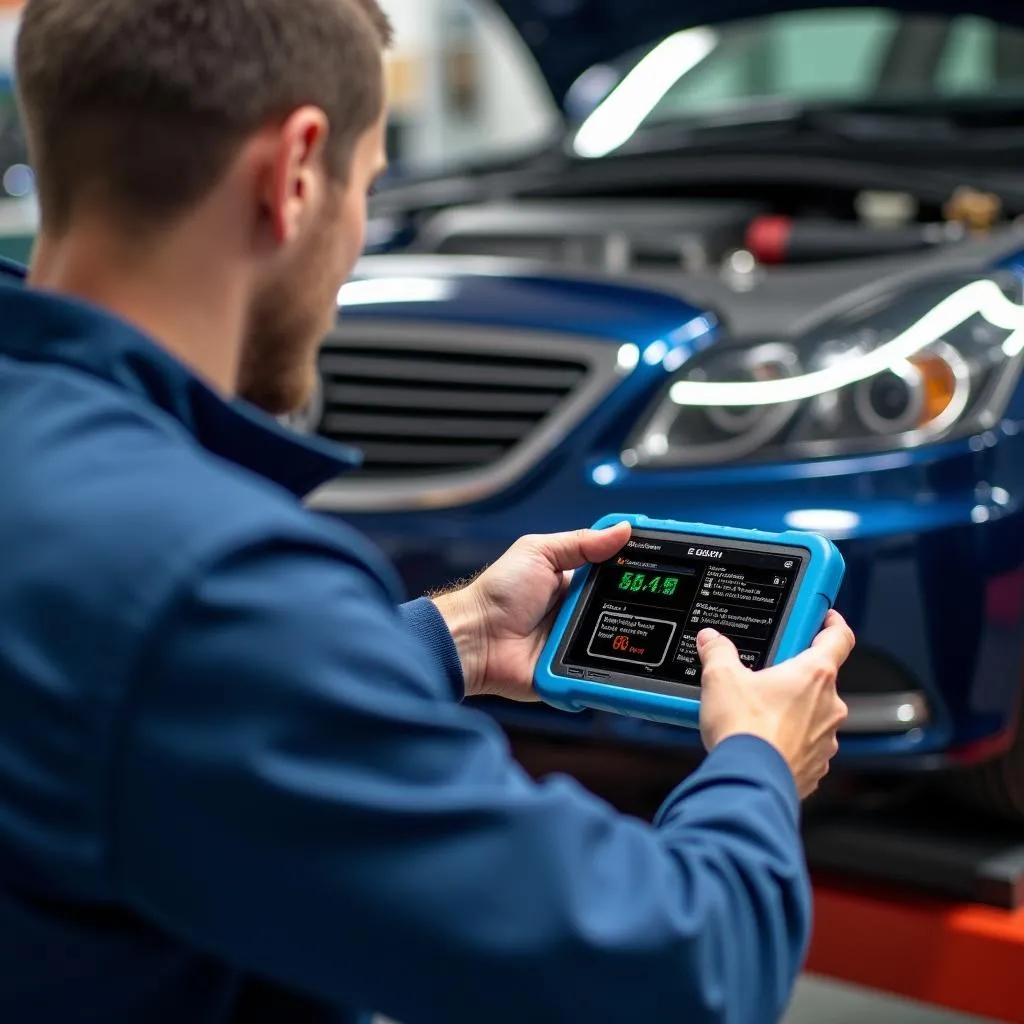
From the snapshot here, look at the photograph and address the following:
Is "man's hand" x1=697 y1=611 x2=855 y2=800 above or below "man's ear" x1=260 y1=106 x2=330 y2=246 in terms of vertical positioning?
below

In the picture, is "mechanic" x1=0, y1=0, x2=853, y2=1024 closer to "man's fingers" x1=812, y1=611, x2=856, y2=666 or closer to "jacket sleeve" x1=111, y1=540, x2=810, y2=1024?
"jacket sleeve" x1=111, y1=540, x2=810, y2=1024

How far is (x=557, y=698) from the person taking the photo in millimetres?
1406

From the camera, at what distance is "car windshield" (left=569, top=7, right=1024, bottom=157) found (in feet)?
11.3

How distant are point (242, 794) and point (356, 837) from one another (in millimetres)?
60

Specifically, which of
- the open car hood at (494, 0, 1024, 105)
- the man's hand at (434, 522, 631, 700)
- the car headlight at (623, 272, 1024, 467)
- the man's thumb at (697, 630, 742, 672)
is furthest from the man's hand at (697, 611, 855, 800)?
the open car hood at (494, 0, 1024, 105)

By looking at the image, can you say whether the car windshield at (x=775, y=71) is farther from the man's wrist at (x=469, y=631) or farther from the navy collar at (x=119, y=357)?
the navy collar at (x=119, y=357)

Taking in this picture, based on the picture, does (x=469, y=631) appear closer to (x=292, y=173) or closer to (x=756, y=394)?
(x=292, y=173)

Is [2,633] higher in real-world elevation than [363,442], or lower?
higher

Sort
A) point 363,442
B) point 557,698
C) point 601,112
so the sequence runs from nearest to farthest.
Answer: point 557,698, point 363,442, point 601,112

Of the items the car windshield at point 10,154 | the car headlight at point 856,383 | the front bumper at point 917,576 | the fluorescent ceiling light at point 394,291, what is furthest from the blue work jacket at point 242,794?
the car windshield at point 10,154

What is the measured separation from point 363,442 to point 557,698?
3.87 feet

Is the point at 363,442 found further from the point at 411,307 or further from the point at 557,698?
the point at 557,698

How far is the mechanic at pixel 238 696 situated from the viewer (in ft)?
2.63

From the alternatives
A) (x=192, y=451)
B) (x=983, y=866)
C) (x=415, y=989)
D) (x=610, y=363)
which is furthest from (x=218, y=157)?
(x=983, y=866)
